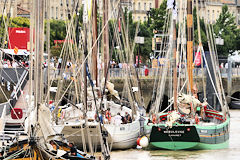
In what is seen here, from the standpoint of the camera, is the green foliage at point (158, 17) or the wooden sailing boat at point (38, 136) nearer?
the wooden sailing boat at point (38, 136)

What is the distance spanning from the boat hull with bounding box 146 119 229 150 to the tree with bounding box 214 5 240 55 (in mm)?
50901

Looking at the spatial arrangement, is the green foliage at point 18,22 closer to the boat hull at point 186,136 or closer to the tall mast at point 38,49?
the boat hull at point 186,136

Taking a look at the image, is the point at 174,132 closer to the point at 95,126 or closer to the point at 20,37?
the point at 95,126

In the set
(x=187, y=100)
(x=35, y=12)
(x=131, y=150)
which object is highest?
(x=35, y=12)

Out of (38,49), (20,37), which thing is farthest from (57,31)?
(38,49)

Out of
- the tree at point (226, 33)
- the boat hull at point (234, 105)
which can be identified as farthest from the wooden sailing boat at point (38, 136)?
the tree at point (226, 33)

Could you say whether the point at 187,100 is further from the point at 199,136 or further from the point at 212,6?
the point at 212,6

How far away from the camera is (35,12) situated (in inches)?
820

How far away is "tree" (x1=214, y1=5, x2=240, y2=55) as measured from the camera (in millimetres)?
85938

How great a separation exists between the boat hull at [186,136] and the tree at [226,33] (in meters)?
50.9

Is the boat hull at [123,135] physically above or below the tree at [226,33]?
below

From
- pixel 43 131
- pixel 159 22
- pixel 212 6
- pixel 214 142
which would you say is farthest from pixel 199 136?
pixel 212 6

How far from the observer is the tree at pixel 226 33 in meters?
85.9

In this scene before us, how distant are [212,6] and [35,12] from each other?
4545 inches
